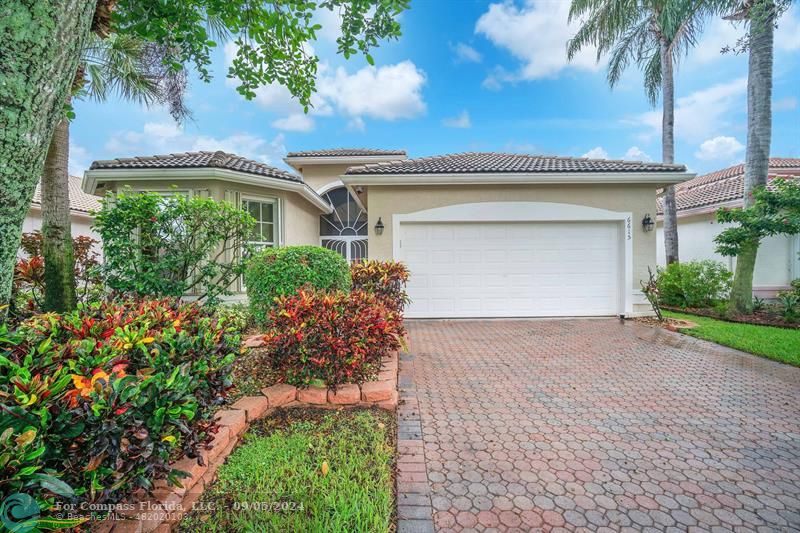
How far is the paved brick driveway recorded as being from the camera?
2.21 m

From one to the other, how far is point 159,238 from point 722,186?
20.3m

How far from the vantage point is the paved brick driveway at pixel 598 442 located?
2205mm

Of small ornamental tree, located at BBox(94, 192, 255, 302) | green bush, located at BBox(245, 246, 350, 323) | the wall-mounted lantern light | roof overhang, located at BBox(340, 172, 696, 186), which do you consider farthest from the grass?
the wall-mounted lantern light

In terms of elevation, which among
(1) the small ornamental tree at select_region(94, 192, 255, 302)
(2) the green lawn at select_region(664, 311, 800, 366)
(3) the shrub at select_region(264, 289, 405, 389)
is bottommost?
(2) the green lawn at select_region(664, 311, 800, 366)

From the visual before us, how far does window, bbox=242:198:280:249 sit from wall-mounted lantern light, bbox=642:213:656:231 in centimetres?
956

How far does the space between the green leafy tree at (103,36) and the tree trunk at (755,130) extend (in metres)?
10.0

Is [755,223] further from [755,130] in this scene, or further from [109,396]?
[109,396]

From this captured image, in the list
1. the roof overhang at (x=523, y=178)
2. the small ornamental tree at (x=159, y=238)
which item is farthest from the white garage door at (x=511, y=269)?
the small ornamental tree at (x=159, y=238)

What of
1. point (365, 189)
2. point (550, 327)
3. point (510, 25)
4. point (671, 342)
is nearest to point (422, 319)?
point (550, 327)

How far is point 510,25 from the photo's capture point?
10.2 m

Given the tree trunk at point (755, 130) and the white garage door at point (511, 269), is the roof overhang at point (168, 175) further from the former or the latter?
the tree trunk at point (755, 130)

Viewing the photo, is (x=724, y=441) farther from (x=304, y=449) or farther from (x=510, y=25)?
(x=510, y=25)

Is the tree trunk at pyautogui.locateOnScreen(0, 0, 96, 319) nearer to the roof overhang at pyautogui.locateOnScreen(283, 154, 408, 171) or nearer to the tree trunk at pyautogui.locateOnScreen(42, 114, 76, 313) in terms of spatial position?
the tree trunk at pyautogui.locateOnScreen(42, 114, 76, 313)

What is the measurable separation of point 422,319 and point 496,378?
162 inches
